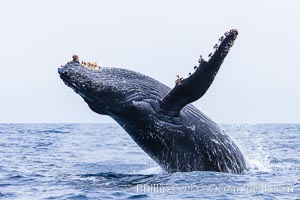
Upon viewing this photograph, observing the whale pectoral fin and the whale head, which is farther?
the whale head

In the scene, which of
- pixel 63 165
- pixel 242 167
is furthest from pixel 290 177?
pixel 63 165

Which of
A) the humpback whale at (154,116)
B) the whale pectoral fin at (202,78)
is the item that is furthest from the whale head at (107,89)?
the whale pectoral fin at (202,78)

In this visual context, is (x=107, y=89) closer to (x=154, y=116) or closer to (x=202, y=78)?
(x=154, y=116)

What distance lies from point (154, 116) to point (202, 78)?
1.38 meters

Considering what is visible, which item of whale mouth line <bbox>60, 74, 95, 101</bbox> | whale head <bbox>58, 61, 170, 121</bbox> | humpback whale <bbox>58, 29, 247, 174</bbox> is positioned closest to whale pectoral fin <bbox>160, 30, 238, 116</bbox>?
humpback whale <bbox>58, 29, 247, 174</bbox>

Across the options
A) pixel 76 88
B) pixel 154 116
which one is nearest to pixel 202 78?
pixel 154 116

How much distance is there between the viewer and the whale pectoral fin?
10727 mm

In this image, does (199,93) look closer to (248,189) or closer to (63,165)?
(248,189)

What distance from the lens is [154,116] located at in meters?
11.7

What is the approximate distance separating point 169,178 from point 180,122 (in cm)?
107

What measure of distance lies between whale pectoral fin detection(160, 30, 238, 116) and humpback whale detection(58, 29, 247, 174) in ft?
0.76

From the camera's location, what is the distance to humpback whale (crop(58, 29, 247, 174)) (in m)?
11.7

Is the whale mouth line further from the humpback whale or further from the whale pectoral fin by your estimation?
the whale pectoral fin

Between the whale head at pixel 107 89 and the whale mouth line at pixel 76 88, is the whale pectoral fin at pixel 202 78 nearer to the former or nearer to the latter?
the whale head at pixel 107 89
